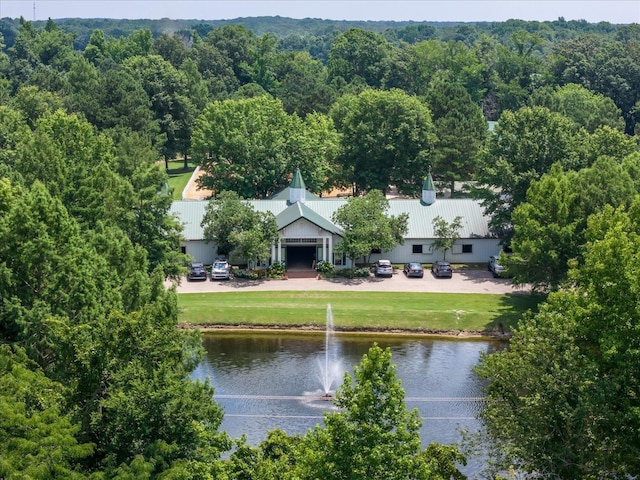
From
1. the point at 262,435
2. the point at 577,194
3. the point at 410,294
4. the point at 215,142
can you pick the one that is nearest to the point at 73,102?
the point at 215,142

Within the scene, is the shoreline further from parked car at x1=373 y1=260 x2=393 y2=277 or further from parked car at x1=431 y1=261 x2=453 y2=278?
parked car at x1=431 y1=261 x2=453 y2=278

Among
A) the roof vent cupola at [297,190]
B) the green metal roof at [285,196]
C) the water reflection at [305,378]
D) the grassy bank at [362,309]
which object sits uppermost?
the roof vent cupola at [297,190]

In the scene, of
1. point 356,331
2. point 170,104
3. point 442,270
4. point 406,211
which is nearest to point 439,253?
point 442,270

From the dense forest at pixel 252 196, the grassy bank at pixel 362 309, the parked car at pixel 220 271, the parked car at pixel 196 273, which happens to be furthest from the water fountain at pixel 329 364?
the parked car at pixel 196 273

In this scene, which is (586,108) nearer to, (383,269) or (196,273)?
(383,269)

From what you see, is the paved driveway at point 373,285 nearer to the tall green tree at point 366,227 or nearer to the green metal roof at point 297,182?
the tall green tree at point 366,227

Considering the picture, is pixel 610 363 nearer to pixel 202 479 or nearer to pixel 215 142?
pixel 202 479
